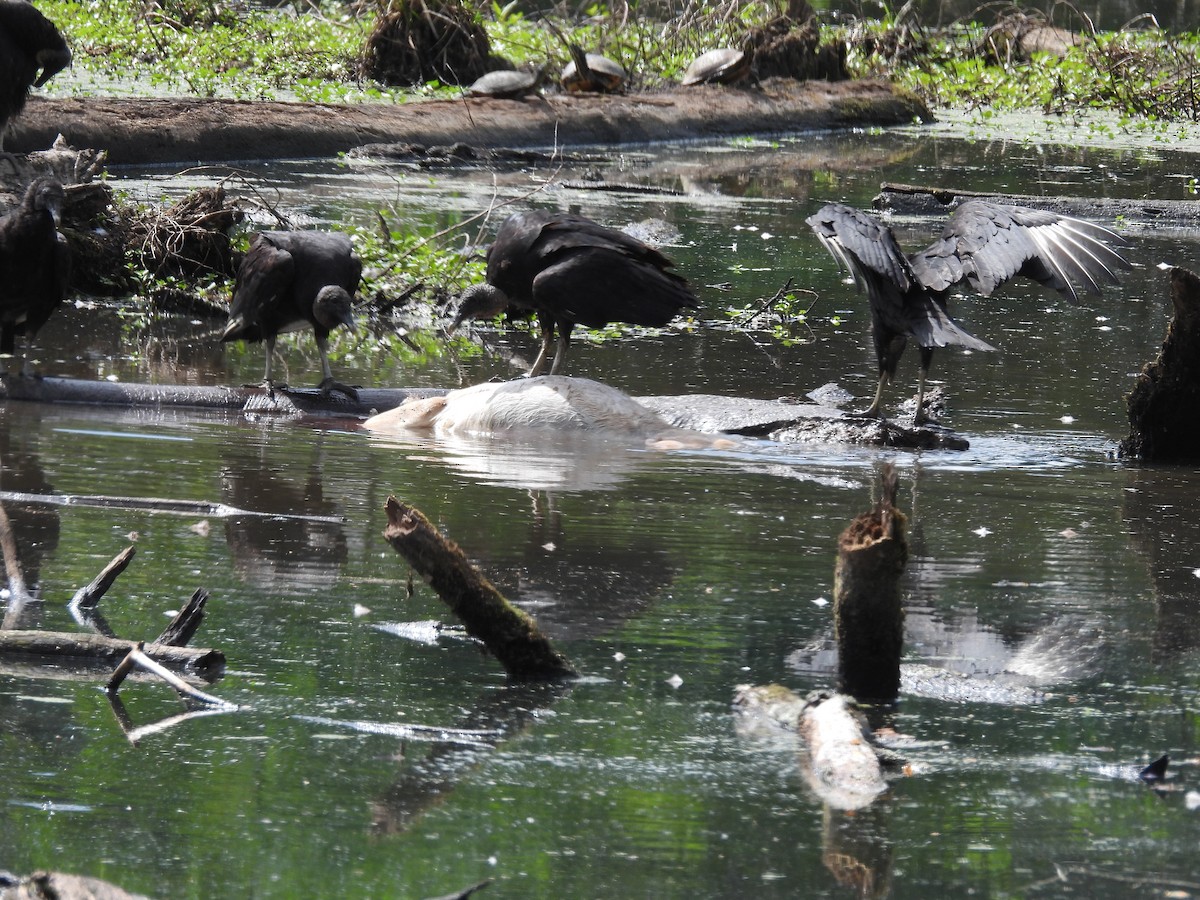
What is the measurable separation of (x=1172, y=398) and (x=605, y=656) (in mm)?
3248

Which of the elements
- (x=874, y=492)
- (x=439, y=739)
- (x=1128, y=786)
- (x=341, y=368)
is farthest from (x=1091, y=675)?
(x=341, y=368)

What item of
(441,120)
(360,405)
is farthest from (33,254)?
(441,120)

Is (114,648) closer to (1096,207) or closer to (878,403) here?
(878,403)

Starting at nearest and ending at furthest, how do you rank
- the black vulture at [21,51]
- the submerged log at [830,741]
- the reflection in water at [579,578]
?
the submerged log at [830,741], the reflection in water at [579,578], the black vulture at [21,51]

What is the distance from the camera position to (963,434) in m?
6.96

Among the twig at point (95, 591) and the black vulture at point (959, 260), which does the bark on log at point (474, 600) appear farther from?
the black vulture at point (959, 260)

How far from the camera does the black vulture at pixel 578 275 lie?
22.7 ft

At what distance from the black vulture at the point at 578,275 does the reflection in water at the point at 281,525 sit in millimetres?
1196

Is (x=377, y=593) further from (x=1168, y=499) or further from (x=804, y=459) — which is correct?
(x=1168, y=499)

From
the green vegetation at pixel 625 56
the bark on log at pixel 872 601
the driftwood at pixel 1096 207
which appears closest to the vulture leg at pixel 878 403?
the bark on log at pixel 872 601

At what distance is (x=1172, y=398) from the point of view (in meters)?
6.43

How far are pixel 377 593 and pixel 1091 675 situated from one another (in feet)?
5.97

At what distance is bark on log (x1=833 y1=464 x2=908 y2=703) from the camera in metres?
3.62

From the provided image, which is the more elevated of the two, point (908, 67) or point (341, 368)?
point (908, 67)
